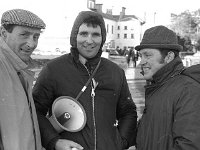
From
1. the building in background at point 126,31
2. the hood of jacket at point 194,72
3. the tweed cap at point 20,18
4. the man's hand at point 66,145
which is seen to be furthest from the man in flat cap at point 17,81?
the building in background at point 126,31

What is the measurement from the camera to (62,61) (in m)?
3.00

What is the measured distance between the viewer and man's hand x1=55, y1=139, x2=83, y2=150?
2650 millimetres

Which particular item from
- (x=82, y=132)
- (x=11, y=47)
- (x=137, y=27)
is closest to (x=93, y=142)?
(x=82, y=132)

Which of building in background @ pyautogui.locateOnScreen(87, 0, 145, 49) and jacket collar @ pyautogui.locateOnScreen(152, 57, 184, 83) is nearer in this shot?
jacket collar @ pyautogui.locateOnScreen(152, 57, 184, 83)

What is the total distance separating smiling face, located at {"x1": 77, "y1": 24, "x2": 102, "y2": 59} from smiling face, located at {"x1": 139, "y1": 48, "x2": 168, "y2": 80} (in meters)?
0.47

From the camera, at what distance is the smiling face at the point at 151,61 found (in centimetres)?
269

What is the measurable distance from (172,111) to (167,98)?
0.39ft

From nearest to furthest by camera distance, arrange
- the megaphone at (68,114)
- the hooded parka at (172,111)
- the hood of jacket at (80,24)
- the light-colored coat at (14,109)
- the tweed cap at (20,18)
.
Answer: the light-colored coat at (14,109), the hooded parka at (172,111), the tweed cap at (20,18), the megaphone at (68,114), the hood of jacket at (80,24)

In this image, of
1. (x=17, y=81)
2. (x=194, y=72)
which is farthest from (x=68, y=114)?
(x=194, y=72)

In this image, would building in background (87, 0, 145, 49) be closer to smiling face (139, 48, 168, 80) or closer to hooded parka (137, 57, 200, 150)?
smiling face (139, 48, 168, 80)

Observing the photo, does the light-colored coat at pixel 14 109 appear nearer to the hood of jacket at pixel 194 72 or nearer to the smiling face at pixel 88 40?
the smiling face at pixel 88 40

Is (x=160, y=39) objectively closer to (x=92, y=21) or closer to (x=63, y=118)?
(x=92, y=21)

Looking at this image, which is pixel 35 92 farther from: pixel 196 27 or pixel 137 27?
pixel 137 27

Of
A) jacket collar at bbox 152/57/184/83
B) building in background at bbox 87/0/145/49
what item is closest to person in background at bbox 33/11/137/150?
jacket collar at bbox 152/57/184/83
